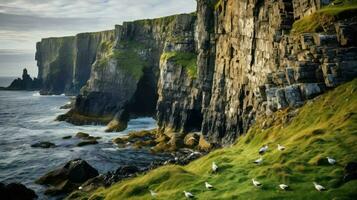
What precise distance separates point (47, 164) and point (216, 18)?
2039 inches

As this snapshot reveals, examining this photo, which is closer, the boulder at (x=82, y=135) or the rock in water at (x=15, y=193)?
the rock in water at (x=15, y=193)

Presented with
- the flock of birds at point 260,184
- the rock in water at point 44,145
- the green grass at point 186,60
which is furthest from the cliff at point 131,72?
the flock of birds at point 260,184

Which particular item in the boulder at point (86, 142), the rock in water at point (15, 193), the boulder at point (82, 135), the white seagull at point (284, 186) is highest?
the white seagull at point (284, 186)

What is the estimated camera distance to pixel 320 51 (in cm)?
4500

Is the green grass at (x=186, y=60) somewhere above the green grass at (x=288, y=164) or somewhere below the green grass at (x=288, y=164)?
above

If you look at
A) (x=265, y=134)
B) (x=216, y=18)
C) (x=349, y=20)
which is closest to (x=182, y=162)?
(x=265, y=134)

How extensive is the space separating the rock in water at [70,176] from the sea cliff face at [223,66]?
2873cm

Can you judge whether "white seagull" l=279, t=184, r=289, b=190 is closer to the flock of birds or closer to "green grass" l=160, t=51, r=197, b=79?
the flock of birds

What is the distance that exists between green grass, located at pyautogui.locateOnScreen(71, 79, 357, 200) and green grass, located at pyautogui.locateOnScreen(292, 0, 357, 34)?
32.7 feet

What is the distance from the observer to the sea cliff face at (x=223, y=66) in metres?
45.5

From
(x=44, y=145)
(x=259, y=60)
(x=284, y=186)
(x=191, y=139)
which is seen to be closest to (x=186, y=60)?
(x=191, y=139)

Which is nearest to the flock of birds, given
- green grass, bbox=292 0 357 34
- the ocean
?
green grass, bbox=292 0 357 34

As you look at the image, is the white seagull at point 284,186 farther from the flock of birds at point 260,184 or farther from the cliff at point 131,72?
the cliff at point 131,72

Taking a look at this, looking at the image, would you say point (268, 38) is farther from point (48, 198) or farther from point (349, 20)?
point (48, 198)
